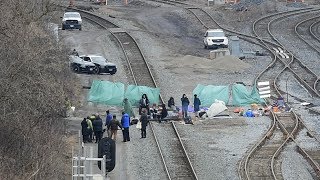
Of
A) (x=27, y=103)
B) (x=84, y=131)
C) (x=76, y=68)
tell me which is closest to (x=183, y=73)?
(x=76, y=68)

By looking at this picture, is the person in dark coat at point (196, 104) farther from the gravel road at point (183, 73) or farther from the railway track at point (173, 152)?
the railway track at point (173, 152)

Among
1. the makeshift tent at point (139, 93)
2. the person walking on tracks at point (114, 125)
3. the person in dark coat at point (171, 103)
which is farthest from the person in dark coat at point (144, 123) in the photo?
the makeshift tent at point (139, 93)

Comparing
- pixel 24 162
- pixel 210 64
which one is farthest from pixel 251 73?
pixel 24 162

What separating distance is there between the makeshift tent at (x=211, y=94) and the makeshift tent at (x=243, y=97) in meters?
0.35

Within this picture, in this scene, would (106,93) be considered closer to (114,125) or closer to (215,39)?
(114,125)

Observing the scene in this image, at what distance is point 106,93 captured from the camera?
37875 millimetres

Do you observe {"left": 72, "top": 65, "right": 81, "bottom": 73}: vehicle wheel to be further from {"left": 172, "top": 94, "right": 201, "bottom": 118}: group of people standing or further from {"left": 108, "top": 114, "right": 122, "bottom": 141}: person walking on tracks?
{"left": 108, "top": 114, "right": 122, "bottom": 141}: person walking on tracks

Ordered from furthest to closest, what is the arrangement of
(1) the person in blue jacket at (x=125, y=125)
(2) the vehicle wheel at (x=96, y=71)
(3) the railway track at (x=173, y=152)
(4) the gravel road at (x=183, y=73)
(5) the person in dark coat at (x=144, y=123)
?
(2) the vehicle wheel at (x=96, y=71)
(5) the person in dark coat at (x=144, y=123)
(1) the person in blue jacket at (x=125, y=125)
(4) the gravel road at (x=183, y=73)
(3) the railway track at (x=173, y=152)

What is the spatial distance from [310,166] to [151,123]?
7.89 m

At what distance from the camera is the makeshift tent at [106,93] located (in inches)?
1478

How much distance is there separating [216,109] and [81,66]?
33.4ft

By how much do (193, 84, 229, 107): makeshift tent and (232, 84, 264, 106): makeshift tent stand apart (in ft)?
1.14

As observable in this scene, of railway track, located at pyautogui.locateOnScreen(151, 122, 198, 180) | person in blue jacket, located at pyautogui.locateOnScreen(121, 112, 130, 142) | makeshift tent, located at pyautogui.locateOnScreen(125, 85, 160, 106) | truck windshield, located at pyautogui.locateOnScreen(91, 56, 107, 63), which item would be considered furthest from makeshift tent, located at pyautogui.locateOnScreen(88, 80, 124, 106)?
person in blue jacket, located at pyautogui.locateOnScreen(121, 112, 130, 142)

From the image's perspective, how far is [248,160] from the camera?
2831cm
